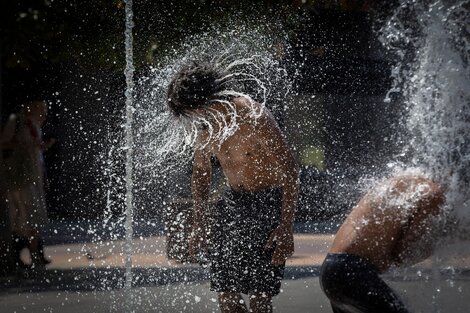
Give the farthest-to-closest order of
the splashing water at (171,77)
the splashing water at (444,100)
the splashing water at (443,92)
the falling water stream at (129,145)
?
the splashing water at (171,77) < the falling water stream at (129,145) < the splashing water at (443,92) < the splashing water at (444,100)

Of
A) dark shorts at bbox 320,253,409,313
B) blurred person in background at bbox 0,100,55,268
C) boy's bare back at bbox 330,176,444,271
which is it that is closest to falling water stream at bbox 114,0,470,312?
boy's bare back at bbox 330,176,444,271

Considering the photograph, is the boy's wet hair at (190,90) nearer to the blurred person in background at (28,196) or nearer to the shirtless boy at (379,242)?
the shirtless boy at (379,242)

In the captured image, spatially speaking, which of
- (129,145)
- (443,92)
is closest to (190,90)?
(443,92)

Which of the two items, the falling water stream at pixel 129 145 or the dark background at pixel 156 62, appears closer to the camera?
the falling water stream at pixel 129 145

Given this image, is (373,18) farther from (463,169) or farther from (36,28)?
(463,169)

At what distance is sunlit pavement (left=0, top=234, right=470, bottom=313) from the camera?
5.07 meters

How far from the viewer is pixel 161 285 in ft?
19.1

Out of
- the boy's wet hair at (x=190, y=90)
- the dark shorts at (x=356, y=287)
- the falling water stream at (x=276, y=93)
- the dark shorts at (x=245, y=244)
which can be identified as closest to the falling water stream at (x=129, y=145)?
the falling water stream at (x=276, y=93)

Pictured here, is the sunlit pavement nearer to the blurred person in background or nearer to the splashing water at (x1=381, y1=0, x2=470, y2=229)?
the blurred person in background

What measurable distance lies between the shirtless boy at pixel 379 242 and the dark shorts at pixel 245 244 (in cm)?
82

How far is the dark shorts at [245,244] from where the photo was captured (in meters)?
3.83

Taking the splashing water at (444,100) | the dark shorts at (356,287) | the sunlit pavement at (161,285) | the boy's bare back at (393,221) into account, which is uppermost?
the splashing water at (444,100)

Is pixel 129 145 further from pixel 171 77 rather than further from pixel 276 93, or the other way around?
pixel 171 77

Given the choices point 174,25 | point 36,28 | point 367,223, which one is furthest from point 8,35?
point 367,223
